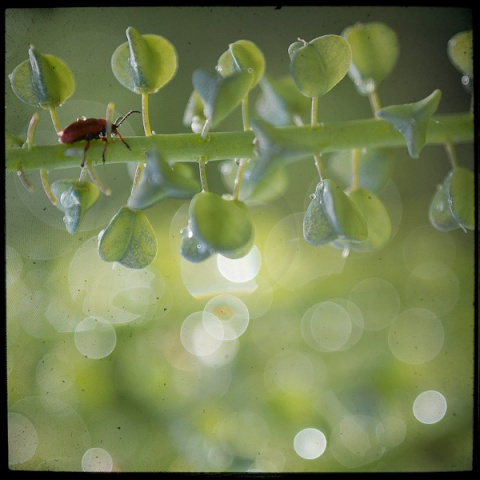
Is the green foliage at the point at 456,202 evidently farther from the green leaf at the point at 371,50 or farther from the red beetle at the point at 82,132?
the red beetle at the point at 82,132

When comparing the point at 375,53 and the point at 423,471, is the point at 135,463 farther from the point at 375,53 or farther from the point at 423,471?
the point at 375,53

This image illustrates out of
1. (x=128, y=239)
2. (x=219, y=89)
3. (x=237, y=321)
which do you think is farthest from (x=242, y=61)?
(x=237, y=321)

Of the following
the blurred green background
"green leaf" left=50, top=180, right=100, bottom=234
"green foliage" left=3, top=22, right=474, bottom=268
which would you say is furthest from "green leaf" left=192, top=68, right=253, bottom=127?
the blurred green background

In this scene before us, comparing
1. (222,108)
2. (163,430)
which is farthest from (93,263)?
(222,108)

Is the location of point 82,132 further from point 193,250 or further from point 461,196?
point 461,196

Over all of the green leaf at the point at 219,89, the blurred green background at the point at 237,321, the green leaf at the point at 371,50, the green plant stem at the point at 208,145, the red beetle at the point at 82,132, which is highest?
the green leaf at the point at 371,50

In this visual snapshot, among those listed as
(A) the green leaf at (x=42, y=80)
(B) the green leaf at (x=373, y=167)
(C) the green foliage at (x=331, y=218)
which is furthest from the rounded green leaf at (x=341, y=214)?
(A) the green leaf at (x=42, y=80)
